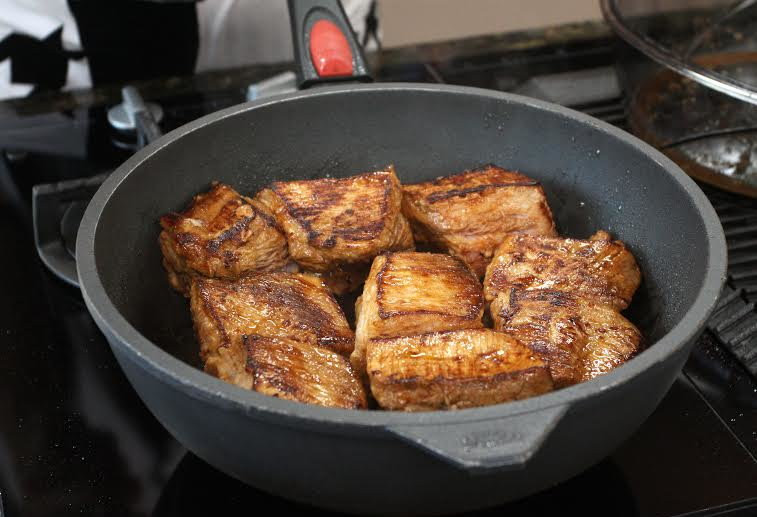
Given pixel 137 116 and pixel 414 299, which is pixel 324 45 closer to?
pixel 137 116

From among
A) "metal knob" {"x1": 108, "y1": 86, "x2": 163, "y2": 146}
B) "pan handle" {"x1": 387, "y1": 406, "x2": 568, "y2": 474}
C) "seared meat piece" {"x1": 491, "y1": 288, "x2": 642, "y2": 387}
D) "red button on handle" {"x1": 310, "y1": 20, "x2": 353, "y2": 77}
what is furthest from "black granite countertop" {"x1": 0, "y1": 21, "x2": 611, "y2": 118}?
"pan handle" {"x1": 387, "y1": 406, "x2": 568, "y2": 474}

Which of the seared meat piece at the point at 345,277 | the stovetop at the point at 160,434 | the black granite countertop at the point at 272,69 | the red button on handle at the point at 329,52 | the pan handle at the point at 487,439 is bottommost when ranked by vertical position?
the stovetop at the point at 160,434

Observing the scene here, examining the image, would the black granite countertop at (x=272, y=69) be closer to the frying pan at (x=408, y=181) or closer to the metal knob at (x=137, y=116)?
the metal knob at (x=137, y=116)

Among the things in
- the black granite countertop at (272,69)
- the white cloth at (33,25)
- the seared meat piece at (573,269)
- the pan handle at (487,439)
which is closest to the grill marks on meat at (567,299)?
the seared meat piece at (573,269)

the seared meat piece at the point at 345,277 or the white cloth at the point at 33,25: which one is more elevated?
the white cloth at the point at 33,25

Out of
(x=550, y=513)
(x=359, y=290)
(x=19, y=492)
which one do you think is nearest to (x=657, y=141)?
(x=359, y=290)

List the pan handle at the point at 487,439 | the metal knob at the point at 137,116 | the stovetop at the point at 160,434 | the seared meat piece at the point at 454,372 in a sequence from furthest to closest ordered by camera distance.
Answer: the metal knob at the point at 137,116
the stovetop at the point at 160,434
the seared meat piece at the point at 454,372
the pan handle at the point at 487,439

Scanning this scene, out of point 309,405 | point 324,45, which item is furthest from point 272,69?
point 309,405
